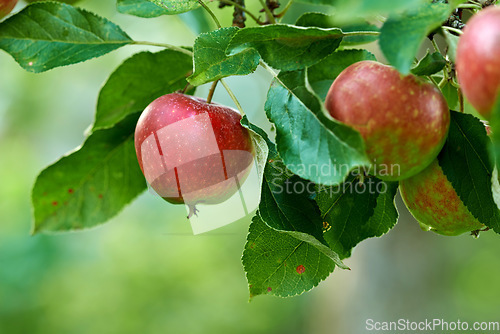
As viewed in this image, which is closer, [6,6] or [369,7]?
[369,7]

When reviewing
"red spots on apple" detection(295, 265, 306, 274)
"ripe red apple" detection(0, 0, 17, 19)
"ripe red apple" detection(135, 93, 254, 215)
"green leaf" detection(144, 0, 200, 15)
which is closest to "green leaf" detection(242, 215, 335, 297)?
"red spots on apple" detection(295, 265, 306, 274)

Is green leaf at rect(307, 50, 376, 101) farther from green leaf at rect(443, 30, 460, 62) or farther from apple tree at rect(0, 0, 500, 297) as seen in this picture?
green leaf at rect(443, 30, 460, 62)

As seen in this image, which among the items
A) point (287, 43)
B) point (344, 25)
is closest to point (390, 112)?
point (287, 43)

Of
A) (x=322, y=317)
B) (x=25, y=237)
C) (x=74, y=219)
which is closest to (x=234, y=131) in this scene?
(x=74, y=219)

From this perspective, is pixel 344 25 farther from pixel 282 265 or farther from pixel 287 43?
pixel 282 265

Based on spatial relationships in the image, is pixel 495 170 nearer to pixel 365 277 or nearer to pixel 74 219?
pixel 74 219

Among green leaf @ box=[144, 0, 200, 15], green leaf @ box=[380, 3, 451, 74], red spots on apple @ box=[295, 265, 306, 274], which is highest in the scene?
green leaf @ box=[380, 3, 451, 74]

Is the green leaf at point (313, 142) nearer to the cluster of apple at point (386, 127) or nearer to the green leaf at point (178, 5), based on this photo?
the cluster of apple at point (386, 127)

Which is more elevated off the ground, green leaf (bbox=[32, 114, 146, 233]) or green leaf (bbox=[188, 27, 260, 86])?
green leaf (bbox=[188, 27, 260, 86])
